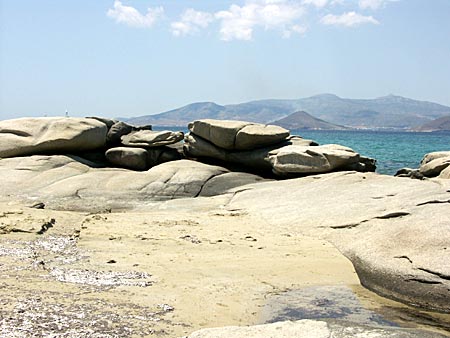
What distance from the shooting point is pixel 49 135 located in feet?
65.6

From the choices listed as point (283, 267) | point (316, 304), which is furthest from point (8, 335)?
point (283, 267)

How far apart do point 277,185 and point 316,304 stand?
334 inches

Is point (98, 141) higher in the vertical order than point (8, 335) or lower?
higher

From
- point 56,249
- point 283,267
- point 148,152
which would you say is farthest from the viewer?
point 148,152

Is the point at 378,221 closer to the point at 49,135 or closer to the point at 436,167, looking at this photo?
the point at 436,167

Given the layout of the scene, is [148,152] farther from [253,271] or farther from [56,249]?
[253,271]

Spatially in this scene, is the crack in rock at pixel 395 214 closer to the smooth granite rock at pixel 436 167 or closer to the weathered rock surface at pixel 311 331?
the weathered rock surface at pixel 311 331

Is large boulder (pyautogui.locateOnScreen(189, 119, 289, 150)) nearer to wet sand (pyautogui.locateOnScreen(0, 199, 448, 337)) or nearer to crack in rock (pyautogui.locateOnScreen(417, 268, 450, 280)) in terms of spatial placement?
wet sand (pyautogui.locateOnScreen(0, 199, 448, 337))

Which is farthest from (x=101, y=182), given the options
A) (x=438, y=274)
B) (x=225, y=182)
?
(x=438, y=274)

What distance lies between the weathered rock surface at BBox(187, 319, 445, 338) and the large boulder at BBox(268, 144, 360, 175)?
36.7 ft

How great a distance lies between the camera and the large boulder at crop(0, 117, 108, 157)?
19797 millimetres

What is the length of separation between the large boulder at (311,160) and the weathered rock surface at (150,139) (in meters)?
4.68

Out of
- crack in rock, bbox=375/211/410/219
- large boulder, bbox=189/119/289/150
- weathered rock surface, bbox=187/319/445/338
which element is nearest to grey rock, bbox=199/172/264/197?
large boulder, bbox=189/119/289/150

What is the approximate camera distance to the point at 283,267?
31.9 ft
